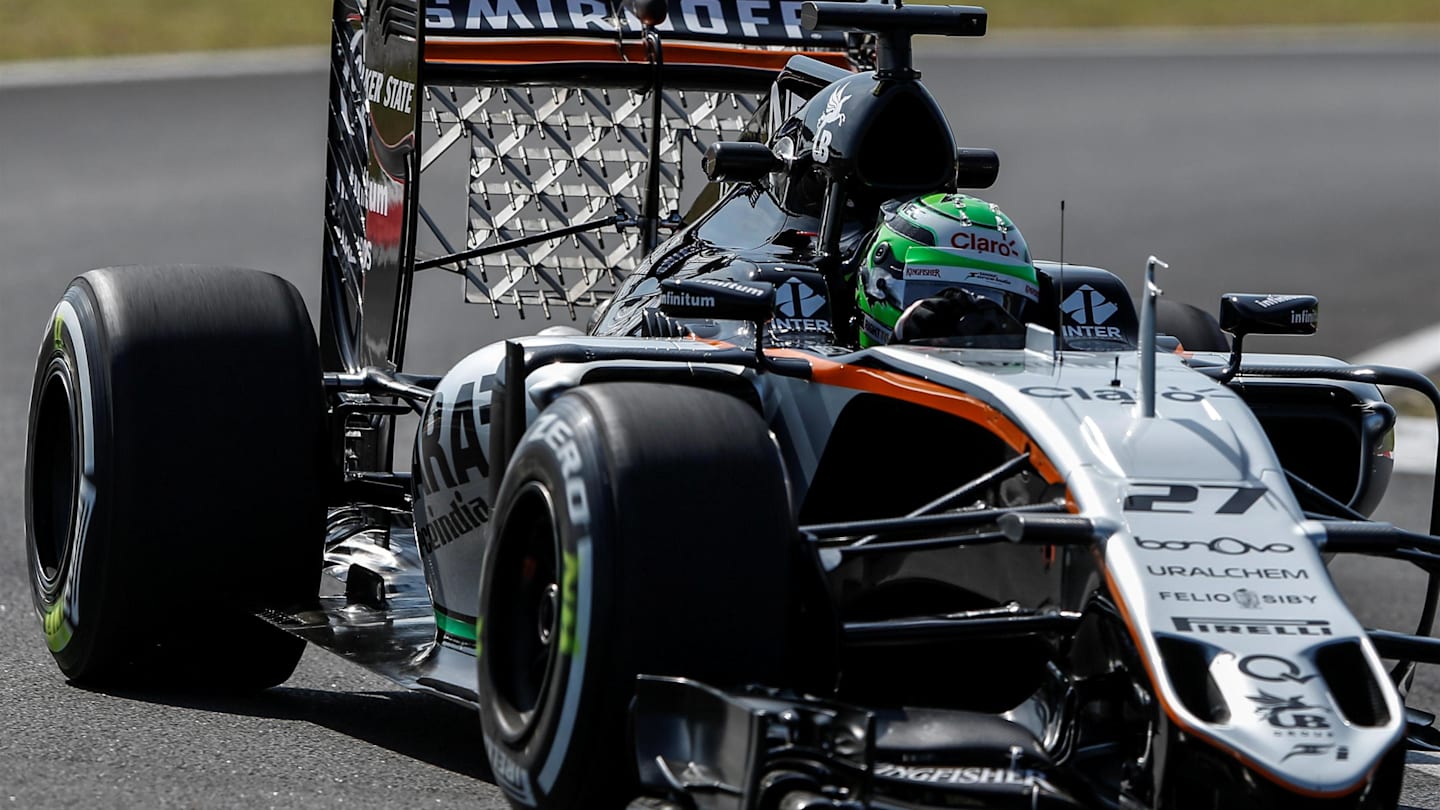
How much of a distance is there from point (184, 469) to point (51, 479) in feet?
3.24

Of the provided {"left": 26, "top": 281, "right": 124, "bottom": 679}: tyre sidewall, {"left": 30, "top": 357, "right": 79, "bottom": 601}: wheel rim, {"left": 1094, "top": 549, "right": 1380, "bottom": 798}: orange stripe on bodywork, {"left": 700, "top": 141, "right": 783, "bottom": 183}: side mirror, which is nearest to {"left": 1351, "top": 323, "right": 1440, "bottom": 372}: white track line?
{"left": 700, "top": 141, "right": 783, "bottom": 183}: side mirror

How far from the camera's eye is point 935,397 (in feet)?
17.4

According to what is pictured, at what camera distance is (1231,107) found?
101ft

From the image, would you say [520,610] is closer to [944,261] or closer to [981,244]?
[944,261]

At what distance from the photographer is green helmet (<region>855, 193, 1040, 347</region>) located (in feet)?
20.0

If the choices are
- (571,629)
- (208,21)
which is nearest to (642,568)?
(571,629)

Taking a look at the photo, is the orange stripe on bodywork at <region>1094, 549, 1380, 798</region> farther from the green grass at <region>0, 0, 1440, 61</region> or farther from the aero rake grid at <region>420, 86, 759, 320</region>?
the green grass at <region>0, 0, 1440, 61</region>

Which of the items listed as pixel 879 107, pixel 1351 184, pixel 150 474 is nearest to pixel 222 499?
pixel 150 474

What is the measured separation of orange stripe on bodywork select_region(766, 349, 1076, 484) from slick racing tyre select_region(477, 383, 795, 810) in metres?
0.53

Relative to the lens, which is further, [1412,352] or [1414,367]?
[1412,352]

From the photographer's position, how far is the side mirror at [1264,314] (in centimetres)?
593

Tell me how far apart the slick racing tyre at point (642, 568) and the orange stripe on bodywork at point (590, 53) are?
3431mm

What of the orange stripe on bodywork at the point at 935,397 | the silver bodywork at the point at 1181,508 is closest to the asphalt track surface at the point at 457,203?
the silver bodywork at the point at 1181,508

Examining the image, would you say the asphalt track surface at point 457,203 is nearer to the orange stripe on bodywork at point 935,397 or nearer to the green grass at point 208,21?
the orange stripe on bodywork at point 935,397
